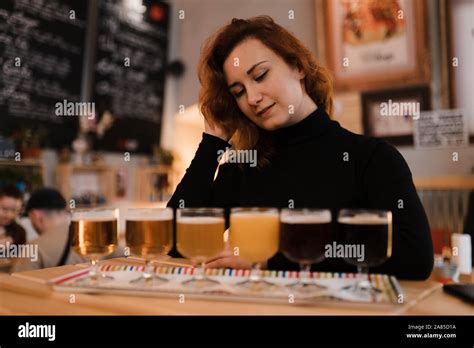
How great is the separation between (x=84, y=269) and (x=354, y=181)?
2.72 feet

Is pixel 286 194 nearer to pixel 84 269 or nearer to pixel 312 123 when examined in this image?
pixel 312 123

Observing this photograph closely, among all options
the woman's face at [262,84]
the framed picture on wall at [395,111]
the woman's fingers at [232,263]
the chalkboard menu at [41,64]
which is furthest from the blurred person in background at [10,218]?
the framed picture on wall at [395,111]

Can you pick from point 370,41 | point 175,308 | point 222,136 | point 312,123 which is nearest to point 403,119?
point 370,41

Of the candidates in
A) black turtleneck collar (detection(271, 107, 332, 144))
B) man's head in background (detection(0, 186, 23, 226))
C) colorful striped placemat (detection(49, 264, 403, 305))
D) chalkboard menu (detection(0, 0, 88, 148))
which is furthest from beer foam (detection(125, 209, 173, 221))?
chalkboard menu (detection(0, 0, 88, 148))

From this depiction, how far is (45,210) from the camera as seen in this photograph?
252cm

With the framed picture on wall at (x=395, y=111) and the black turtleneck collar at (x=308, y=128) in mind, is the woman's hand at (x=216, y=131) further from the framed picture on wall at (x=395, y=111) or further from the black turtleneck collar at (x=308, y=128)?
the framed picture on wall at (x=395, y=111)

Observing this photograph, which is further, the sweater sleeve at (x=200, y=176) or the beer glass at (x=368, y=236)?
the sweater sleeve at (x=200, y=176)

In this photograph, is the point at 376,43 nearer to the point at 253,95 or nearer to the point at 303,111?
the point at 303,111

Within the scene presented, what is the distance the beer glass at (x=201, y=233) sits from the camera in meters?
0.97

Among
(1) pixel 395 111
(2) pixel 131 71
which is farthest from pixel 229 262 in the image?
(2) pixel 131 71

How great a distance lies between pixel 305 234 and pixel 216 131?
66 cm

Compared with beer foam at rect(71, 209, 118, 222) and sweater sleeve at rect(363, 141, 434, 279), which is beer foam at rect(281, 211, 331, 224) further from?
beer foam at rect(71, 209, 118, 222)

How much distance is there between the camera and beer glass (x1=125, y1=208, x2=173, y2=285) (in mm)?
1004
